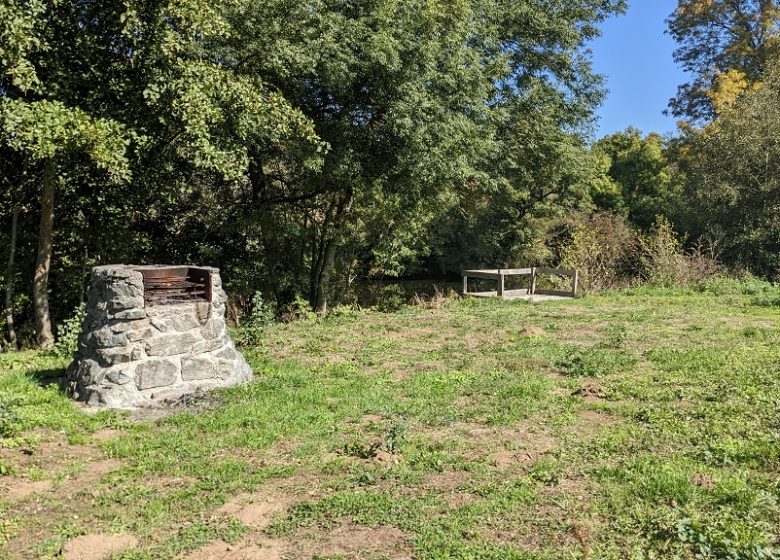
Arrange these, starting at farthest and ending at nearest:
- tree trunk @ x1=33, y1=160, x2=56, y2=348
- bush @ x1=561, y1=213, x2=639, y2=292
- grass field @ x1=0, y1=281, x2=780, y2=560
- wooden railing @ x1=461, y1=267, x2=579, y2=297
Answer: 1. bush @ x1=561, y1=213, x2=639, y2=292
2. wooden railing @ x1=461, y1=267, x2=579, y2=297
3. tree trunk @ x1=33, y1=160, x2=56, y2=348
4. grass field @ x1=0, y1=281, x2=780, y2=560

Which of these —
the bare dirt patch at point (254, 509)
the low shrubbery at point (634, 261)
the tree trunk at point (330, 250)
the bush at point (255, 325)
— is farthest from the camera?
the low shrubbery at point (634, 261)

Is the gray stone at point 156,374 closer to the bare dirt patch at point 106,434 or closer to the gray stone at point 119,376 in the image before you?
the gray stone at point 119,376

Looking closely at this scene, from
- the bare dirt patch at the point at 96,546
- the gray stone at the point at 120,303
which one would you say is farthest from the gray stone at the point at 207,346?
the bare dirt patch at the point at 96,546

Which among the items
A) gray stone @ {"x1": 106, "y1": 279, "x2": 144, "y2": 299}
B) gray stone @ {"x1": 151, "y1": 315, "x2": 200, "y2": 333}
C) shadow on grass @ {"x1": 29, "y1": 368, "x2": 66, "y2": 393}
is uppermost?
gray stone @ {"x1": 106, "y1": 279, "x2": 144, "y2": 299}

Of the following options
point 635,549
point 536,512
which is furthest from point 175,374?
point 635,549

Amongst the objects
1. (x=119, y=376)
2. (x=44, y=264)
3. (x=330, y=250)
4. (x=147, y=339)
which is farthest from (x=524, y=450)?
(x=330, y=250)

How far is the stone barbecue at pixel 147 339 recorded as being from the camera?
5156 mm

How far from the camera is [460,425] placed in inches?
183

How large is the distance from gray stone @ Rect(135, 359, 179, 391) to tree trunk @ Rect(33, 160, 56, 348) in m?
3.78

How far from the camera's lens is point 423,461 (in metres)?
3.96

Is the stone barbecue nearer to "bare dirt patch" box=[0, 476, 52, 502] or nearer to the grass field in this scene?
the grass field

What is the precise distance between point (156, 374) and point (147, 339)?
1.12ft

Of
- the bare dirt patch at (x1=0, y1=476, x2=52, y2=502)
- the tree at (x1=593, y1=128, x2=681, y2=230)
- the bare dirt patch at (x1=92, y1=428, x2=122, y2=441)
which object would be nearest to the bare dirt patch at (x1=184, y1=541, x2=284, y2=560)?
the bare dirt patch at (x1=0, y1=476, x2=52, y2=502)

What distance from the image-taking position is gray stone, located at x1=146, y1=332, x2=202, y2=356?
17.4 feet
